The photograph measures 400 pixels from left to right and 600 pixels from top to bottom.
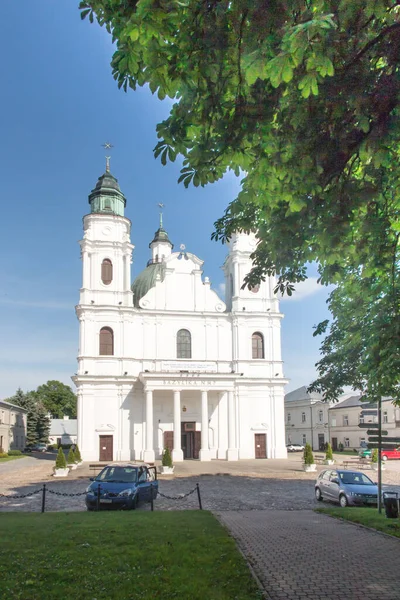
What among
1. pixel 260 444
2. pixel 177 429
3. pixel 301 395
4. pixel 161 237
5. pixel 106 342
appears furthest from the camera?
pixel 301 395

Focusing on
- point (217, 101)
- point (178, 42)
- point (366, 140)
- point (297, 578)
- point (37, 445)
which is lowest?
point (37, 445)

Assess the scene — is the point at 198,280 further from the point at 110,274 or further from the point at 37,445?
the point at 37,445

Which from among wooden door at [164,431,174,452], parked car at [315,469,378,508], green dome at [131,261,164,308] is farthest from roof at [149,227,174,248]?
parked car at [315,469,378,508]

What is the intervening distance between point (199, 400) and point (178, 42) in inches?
1499

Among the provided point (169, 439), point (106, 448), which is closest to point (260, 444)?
point (169, 439)

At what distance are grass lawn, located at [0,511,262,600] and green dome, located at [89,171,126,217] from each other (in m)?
35.1

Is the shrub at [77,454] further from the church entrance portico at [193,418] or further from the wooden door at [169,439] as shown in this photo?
the wooden door at [169,439]

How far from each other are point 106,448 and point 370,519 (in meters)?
29.4

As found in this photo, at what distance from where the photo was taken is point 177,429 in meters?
39.1

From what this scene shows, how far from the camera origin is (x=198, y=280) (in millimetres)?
45000

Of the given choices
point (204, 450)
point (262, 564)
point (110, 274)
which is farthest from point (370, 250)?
point (110, 274)

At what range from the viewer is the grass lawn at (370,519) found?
38.3 feet

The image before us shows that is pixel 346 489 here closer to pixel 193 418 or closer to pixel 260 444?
pixel 193 418

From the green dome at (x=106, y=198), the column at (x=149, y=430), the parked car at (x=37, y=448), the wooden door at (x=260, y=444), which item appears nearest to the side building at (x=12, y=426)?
the parked car at (x=37, y=448)
